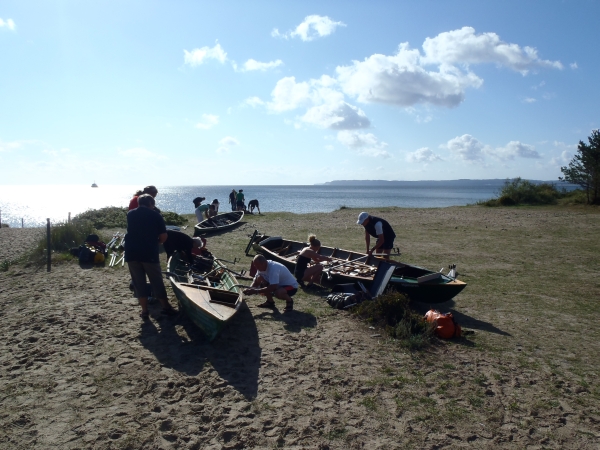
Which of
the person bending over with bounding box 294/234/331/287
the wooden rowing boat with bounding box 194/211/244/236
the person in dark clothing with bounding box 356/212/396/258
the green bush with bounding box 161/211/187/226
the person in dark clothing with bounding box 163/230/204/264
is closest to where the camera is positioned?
the person bending over with bounding box 294/234/331/287

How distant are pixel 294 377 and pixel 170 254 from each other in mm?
5508

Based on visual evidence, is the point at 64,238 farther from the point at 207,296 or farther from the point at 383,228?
the point at 383,228

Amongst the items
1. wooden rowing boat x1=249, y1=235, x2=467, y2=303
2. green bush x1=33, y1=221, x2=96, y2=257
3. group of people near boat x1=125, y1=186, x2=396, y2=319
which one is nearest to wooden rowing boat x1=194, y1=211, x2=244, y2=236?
green bush x1=33, y1=221, x2=96, y2=257

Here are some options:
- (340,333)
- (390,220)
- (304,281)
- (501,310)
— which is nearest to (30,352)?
(340,333)

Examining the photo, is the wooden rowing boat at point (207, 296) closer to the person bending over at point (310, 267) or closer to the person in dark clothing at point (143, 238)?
the person in dark clothing at point (143, 238)

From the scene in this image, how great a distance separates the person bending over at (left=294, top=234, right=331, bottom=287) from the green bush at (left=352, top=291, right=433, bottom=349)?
2007mm

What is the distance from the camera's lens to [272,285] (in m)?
8.22

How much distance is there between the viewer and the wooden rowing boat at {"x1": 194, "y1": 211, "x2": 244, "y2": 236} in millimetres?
19303

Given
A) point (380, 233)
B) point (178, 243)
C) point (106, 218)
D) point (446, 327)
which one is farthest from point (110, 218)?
point (446, 327)

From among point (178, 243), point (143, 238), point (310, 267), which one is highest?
point (143, 238)

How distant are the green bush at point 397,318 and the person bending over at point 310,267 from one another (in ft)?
6.58

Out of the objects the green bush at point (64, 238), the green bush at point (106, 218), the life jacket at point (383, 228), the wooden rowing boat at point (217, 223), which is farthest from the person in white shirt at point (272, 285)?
the green bush at point (106, 218)

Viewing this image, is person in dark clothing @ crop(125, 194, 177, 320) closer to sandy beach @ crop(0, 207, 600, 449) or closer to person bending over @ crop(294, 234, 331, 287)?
sandy beach @ crop(0, 207, 600, 449)

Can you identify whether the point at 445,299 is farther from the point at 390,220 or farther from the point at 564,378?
the point at 390,220
